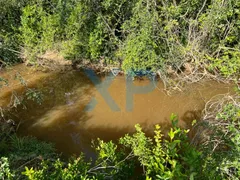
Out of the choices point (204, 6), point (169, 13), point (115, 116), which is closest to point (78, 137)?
point (115, 116)

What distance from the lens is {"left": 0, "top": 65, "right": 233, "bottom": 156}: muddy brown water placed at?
5.29m

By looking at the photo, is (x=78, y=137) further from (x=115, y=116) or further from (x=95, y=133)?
(x=115, y=116)

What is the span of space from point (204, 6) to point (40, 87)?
458 centimetres

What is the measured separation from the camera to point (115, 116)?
18.8 feet

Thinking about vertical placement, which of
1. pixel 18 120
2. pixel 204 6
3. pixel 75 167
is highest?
pixel 204 6

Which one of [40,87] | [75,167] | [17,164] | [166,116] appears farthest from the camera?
[40,87]

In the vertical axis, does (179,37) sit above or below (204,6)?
below

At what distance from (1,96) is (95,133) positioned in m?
2.72

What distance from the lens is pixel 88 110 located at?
5.93 meters

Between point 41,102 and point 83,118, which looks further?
point 41,102

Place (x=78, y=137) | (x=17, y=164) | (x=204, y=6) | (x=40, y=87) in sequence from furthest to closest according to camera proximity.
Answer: (x=40, y=87) → (x=204, y=6) → (x=78, y=137) → (x=17, y=164)

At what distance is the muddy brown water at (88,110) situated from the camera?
17.4 ft

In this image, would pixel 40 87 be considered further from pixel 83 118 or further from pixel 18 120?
pixel 83 118

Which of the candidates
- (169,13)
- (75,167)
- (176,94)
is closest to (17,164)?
(75,167)
